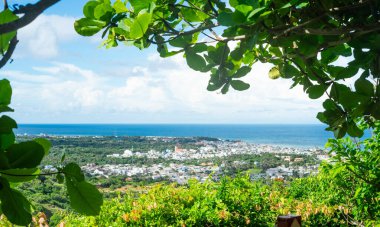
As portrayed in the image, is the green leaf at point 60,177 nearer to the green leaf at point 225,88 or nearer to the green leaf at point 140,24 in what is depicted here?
the green leaf at point 140,24

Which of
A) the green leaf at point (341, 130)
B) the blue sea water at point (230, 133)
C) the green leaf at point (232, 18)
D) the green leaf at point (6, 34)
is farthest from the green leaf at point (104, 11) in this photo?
the blue sea water at point (230, 133)

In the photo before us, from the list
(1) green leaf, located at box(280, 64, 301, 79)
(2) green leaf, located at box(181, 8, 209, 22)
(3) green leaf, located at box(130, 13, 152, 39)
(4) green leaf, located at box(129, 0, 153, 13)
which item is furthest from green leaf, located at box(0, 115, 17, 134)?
(1) green leaf, located at box(280, 64, 301, 79)

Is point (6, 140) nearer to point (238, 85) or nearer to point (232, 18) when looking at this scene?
point (232, 18)

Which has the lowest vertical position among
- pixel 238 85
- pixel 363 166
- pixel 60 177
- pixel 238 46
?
pixel 363 166

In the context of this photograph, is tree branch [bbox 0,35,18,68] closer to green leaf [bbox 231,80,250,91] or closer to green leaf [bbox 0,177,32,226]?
green leaf [bbox 0,177,32,226]

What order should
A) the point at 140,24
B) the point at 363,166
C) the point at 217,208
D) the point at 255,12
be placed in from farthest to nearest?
the point at 217,208, the point at 363,166, the point at 140,24, the point at 255,12

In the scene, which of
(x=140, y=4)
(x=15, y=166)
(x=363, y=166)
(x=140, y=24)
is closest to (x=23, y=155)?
(x=15, y=166)

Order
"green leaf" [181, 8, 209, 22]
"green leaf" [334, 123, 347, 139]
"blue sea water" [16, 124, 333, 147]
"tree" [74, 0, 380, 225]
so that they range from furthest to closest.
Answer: "blue sea water" [16, 124, 333, 147], "green leaf" [334, 123, 347, 139], "green leaf" [181, 8, 209, 22], "tree" [74, 0, 380, 225]

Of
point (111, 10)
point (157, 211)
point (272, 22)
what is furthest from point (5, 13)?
point (157, 211)
